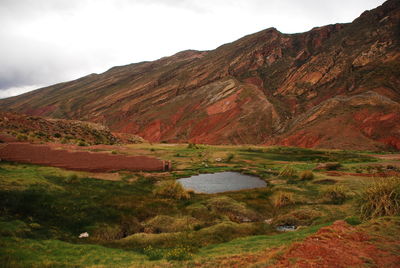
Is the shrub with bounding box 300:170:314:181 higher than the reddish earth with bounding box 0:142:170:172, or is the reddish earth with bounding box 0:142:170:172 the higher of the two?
the reddish earth with bounding box 0:142:170:172

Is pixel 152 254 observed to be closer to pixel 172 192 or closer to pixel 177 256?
pixel 177 256

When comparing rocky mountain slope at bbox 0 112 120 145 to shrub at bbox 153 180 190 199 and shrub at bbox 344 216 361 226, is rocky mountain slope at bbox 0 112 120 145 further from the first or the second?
shrub at bbox 344 216 361 226

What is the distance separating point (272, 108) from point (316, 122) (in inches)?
888

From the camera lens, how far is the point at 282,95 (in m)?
113

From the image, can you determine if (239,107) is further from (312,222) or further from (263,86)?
(312,222)

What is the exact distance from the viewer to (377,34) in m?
103

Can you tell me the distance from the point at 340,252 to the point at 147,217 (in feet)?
42.1

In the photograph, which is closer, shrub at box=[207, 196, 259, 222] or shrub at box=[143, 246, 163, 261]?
shrub at box=[143, 246, 163, 261]

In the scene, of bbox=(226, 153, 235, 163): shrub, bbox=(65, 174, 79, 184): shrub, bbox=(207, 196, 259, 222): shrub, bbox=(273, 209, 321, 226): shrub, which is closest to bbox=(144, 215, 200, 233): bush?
bbox=(207, 196, 259, 222): shrub

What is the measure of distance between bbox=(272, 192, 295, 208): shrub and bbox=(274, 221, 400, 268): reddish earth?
11478mm

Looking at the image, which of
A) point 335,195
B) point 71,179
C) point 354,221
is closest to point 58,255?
point 71,179

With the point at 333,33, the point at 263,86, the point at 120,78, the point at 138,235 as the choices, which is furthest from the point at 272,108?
the point at 120,78

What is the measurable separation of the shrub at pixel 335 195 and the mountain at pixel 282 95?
176 ft

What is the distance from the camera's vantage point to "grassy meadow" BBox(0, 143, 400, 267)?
11.9 metres
